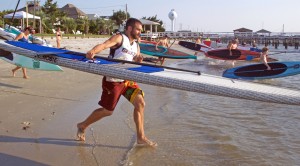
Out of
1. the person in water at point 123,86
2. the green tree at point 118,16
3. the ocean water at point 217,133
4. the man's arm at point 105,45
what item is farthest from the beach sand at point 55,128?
the green tree at point 118,16

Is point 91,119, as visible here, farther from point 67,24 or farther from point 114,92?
point 67,24

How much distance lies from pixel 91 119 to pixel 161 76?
3.60 feet

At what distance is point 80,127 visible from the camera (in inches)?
169

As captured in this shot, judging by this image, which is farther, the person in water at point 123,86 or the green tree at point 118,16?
the green tree at point 118,16

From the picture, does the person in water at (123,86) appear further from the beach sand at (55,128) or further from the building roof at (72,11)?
the building roof at (72,11)

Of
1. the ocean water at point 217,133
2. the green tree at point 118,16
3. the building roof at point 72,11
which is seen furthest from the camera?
the building roof at point 72,11

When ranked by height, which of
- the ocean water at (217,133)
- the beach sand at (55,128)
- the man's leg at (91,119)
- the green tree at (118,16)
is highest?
the green tree at (118,16)

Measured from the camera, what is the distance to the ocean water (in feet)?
13.3

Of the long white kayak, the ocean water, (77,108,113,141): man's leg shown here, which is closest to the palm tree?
the ocean water

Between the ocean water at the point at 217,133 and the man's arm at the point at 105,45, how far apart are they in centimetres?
128

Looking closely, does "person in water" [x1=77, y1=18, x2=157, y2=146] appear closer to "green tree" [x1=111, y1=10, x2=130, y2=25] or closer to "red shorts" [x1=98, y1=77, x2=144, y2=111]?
"red shorts" [x1=98, y1=77, x2=144, y2=111]

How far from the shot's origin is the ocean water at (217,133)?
405 centimetres

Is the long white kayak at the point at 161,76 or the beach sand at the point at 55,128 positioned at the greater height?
the long white kayak at the point at 161,76

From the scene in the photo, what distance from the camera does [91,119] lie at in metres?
4.20
